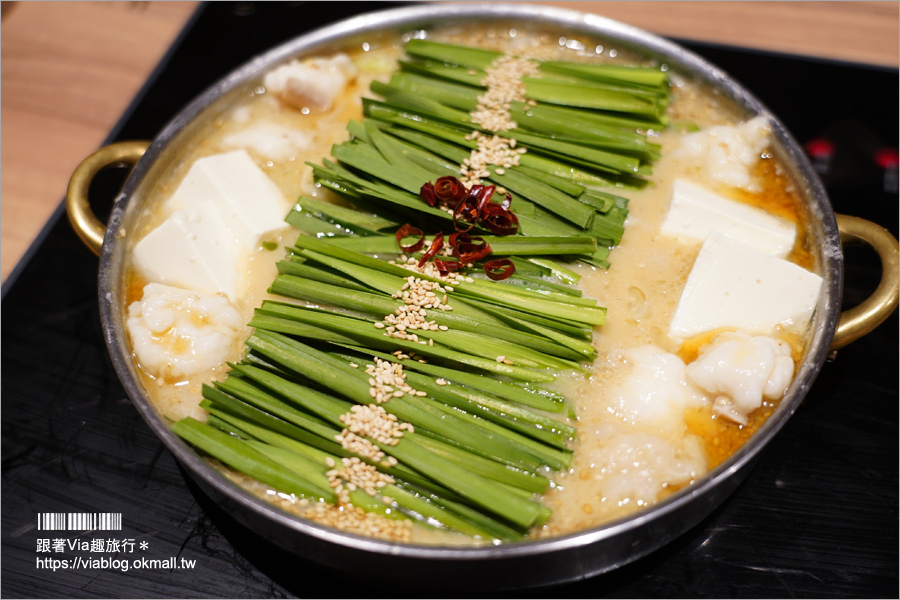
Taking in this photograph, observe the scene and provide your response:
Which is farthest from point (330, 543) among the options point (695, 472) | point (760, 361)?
point (760, 361)

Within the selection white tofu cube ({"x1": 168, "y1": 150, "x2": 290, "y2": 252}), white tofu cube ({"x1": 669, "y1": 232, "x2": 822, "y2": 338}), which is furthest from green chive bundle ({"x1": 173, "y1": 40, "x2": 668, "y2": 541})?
white tofu cube ({"x1": 669, "y1": 232, "x2": 822, "y2": 338})

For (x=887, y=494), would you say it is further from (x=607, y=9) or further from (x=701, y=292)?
(x=607, y=9)

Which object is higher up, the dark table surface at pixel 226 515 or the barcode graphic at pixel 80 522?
the dark table surface at pixel 226 515

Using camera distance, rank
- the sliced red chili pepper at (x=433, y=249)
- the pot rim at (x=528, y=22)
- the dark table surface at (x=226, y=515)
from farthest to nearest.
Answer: the sliced red chili pepper at (x=433, y=249)
the dark table surface at (x=226, y=515)
the pot rim at (x=528, y=22)

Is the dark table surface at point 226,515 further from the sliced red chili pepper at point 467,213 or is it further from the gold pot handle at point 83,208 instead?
the sliced red chili pepper at point 467,213

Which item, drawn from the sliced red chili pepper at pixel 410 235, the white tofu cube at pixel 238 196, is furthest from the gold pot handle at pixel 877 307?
the white tofu cube at pixel 238 196

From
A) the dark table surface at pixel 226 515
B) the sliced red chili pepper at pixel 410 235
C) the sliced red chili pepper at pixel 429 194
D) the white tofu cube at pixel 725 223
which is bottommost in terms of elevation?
the dark table surface at pixel 226 515

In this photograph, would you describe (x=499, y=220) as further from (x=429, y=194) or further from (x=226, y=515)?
(x=226, y=515)
